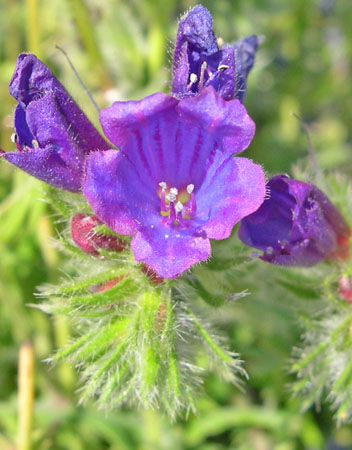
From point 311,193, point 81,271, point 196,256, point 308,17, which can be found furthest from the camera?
point 308,17

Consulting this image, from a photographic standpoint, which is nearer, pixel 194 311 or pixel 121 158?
pixel 121 158

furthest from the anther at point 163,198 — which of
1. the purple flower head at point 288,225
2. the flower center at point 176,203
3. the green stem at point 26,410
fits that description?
the green stem at point 26,410

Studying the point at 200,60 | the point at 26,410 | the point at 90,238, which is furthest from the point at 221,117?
the point at 26,410

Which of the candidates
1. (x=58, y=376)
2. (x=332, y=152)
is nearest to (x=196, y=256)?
(x=58, y=376)

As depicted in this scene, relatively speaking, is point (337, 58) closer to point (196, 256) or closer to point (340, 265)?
point (340, 265)

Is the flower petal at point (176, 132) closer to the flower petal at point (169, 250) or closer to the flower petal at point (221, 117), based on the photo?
the flower petal at point (221, 117)

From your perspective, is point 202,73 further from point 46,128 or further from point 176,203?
point 46,128

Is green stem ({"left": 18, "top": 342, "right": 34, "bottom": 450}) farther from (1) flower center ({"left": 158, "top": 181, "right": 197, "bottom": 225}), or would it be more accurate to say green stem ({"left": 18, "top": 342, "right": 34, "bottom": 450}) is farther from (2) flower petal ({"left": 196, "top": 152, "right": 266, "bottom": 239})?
(2) flower petal ({"left": 196, "top": 152, "right": 266, "bottom": 239})
